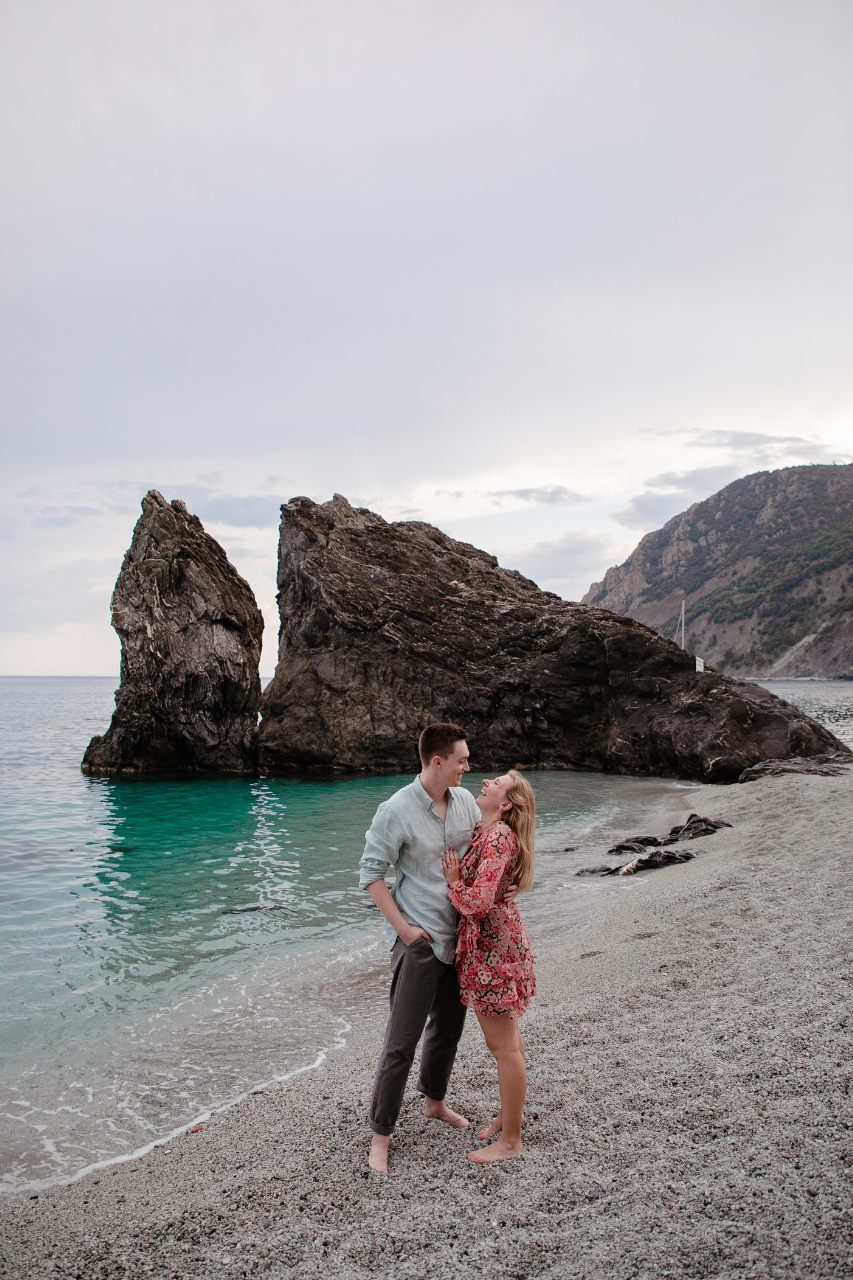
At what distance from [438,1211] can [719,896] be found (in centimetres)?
626

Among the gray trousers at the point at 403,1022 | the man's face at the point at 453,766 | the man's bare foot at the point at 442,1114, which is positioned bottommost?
the man's bare foot at the point at 442,1114

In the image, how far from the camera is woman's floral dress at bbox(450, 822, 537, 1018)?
12.5 ft

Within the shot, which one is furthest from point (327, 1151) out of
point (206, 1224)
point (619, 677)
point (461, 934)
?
point (619, 677)

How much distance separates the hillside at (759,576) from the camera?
112 meters

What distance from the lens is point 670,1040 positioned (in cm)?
486

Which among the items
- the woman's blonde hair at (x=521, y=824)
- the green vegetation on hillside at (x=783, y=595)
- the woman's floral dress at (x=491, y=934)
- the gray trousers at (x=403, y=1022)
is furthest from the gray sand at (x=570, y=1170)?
the green vegetation on hillside at (x=783, y=595)

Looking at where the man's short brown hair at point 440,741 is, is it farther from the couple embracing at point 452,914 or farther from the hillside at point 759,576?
the hillside at point 759,576

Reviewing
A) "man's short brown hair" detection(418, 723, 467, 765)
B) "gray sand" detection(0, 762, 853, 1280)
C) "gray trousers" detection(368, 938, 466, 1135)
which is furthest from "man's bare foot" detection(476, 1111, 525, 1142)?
"man's short brown hair" detection(418, 723, 467, 765)

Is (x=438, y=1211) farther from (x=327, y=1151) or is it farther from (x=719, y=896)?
(x=719, y=896)

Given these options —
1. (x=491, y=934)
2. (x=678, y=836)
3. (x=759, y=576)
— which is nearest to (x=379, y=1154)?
(x=491, y=934)

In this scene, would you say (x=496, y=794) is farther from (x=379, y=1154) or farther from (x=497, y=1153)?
(x=379, y=1154)

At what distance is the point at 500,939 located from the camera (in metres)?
3.90

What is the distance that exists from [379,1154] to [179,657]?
2389 cm

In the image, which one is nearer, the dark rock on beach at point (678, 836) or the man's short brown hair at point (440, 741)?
the man's short brown hair at point (440, 741)
